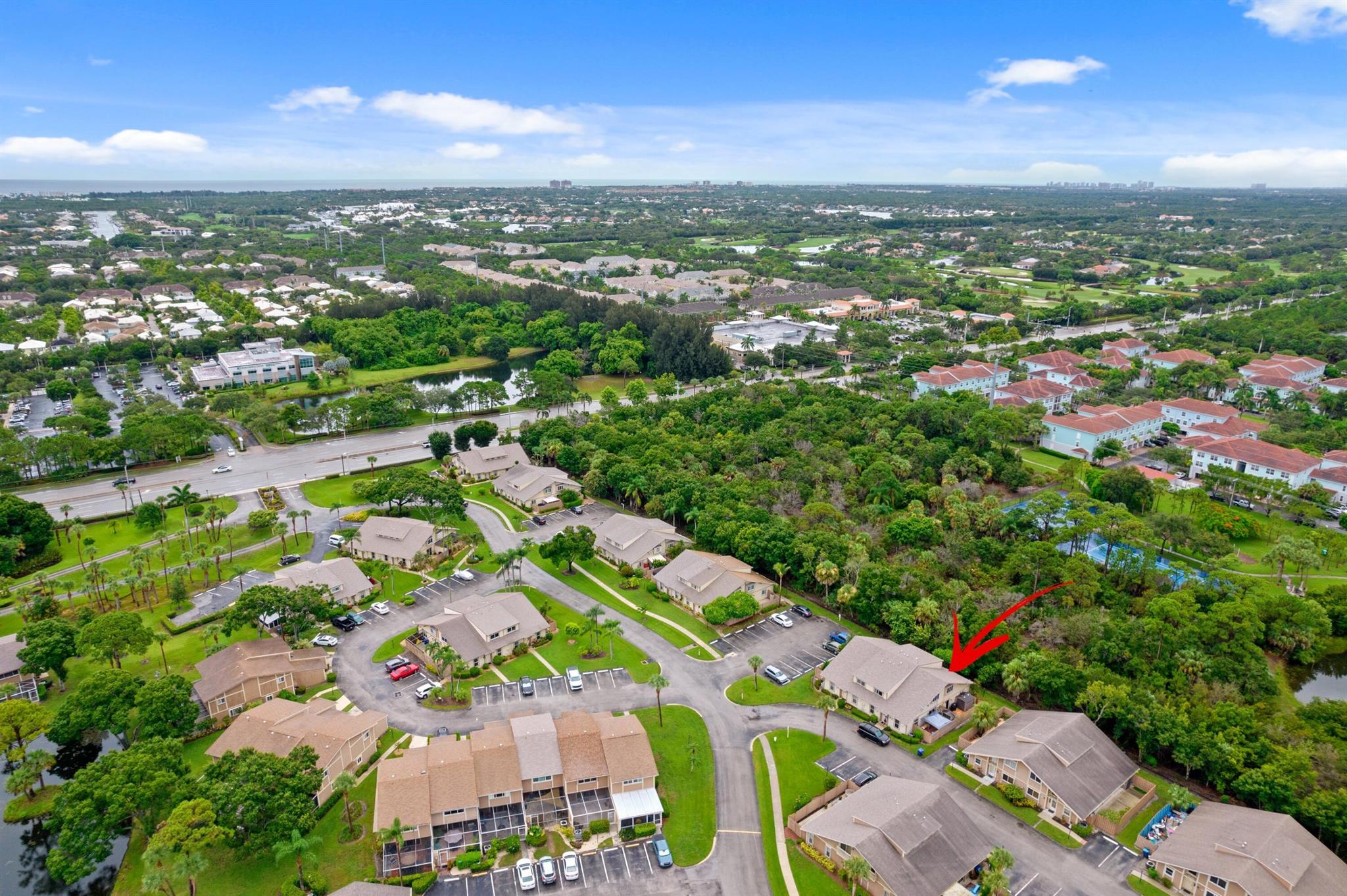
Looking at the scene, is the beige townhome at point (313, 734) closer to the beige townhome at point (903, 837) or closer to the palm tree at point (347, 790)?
the palm tree at point (347, 790)

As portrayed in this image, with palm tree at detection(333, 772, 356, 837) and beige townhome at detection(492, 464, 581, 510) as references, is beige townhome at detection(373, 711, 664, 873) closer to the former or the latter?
palm tree at detection(333, 772, 356, 837)

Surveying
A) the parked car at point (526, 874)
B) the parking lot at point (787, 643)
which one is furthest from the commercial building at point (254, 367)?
the parked car at point (526, 874)

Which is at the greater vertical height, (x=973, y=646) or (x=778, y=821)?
(x=973, y=646)

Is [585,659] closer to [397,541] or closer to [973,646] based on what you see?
[397,541]

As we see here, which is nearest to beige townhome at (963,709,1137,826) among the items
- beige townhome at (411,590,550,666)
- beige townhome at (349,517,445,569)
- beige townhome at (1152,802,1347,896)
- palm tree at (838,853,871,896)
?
beige townhome at (1152,802,1347,896)

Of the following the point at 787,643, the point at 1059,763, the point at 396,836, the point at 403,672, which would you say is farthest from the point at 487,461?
the point at 1059,763

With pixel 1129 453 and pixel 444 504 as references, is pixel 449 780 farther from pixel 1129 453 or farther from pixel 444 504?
pixel 1129 453
